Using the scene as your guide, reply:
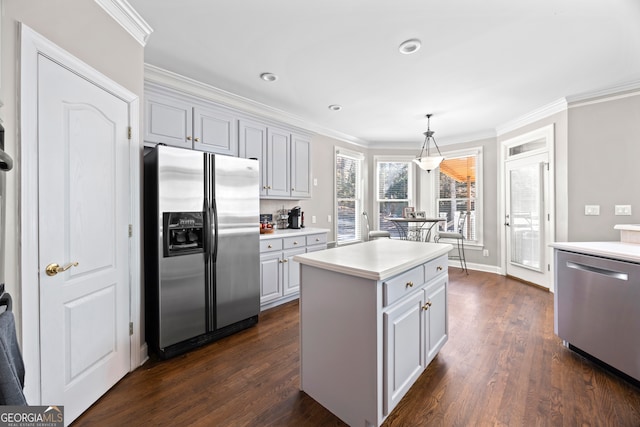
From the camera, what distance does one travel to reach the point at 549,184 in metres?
3.84

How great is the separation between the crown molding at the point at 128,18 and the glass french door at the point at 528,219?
4.93 m

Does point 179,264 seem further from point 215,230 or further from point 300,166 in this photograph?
point 300,166

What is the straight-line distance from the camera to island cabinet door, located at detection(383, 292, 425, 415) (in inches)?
56.2

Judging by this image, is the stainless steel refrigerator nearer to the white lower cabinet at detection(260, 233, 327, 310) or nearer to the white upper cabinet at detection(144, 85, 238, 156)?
the white lower cabinet at detection(260, 233, 327, 310)

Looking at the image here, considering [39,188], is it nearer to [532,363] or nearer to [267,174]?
[267,174]

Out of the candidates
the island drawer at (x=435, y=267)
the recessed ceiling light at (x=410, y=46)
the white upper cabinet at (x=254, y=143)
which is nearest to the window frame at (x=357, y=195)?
the white upper cabinet at (x=254, y=143)

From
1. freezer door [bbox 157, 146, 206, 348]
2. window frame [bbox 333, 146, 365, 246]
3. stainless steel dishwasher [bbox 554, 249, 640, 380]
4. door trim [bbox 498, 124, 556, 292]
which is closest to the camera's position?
stainless steel dishwasher [bbox 554, 249, 640, 380]

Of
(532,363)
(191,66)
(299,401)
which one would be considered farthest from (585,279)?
(191,66)

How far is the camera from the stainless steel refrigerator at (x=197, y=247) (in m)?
2.17

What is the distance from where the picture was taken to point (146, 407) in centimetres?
167

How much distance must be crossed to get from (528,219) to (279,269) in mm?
3901

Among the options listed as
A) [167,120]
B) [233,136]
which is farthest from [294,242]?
[167,120]

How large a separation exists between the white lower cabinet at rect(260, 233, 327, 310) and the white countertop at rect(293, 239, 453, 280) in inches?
51.2

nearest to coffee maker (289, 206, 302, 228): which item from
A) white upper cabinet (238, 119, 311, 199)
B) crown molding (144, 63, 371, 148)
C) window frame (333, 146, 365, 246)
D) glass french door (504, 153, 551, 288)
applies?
white upper cabinet (238, 119, 311, 199)
